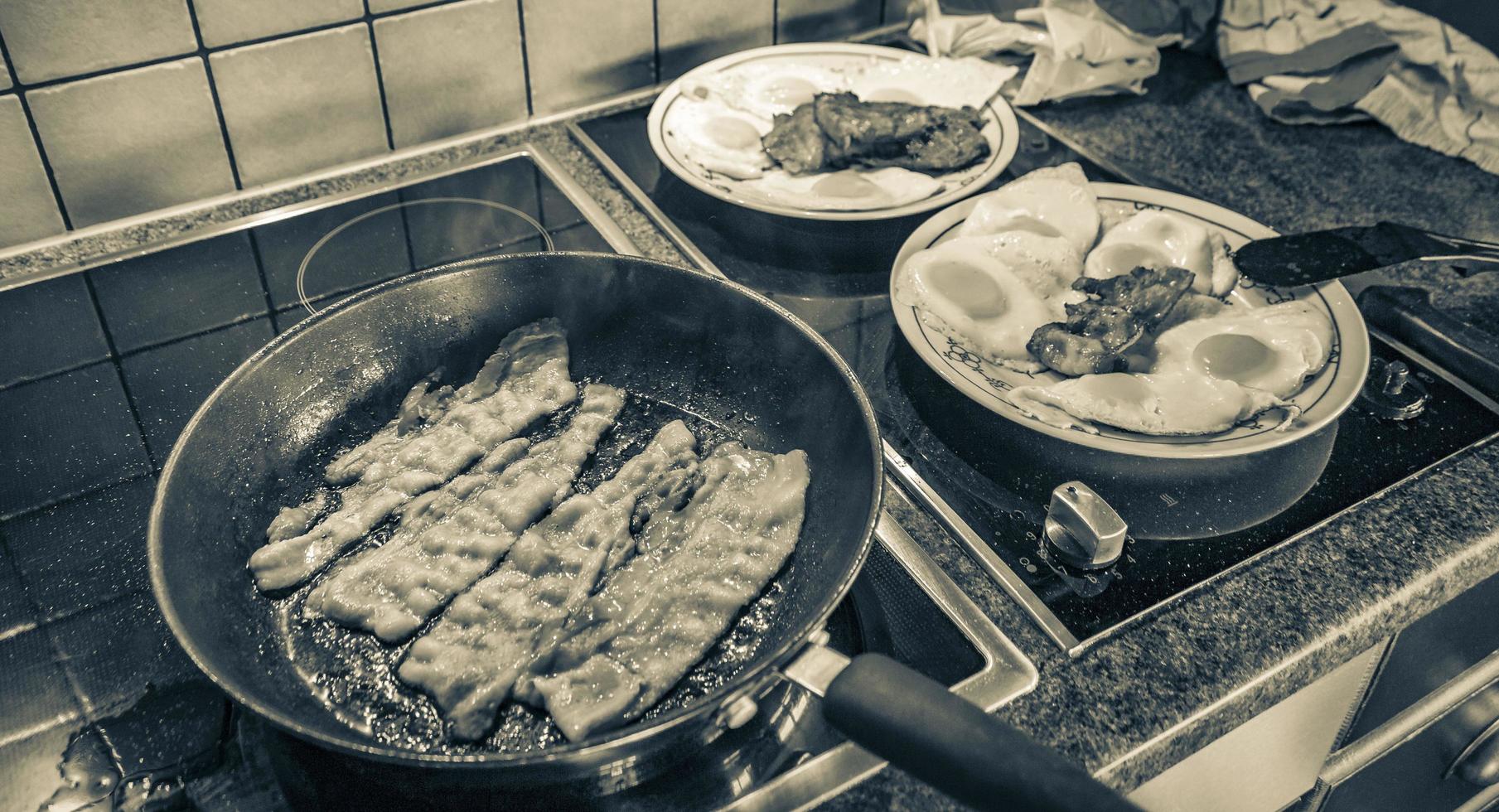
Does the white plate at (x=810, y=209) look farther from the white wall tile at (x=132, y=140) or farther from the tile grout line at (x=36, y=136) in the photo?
the tile grout line at (x=36, y=136)

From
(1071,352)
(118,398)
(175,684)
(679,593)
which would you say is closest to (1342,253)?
(1071,352)

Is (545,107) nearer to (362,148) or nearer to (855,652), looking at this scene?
(362,148)

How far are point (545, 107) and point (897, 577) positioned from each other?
2.94 ft

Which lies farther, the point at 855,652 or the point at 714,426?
the point at 714,426

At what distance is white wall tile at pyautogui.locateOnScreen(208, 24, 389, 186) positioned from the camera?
43.9 inches

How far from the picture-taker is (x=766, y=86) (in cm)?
135

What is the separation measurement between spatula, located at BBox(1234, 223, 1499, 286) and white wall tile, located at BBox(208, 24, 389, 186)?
1.01m

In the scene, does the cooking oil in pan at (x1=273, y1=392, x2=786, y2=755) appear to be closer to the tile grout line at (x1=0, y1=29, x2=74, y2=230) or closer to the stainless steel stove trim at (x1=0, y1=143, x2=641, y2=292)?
the stainless steel stove trim at (x1=0, y1=143, x2=641, y2=292)

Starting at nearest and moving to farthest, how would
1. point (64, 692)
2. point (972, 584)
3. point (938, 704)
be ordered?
point (938, 704) < point (64, 692) < point (972, 584)

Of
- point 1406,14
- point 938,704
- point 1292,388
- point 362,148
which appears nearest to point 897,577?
point 938,704

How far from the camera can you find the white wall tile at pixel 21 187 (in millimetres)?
1012

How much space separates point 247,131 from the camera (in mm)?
1151

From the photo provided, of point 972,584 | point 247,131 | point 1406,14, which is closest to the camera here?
point 972,584

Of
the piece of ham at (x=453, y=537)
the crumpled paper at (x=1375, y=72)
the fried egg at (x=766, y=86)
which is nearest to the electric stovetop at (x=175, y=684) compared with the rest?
the piece of ham at (x=453, y=537)
